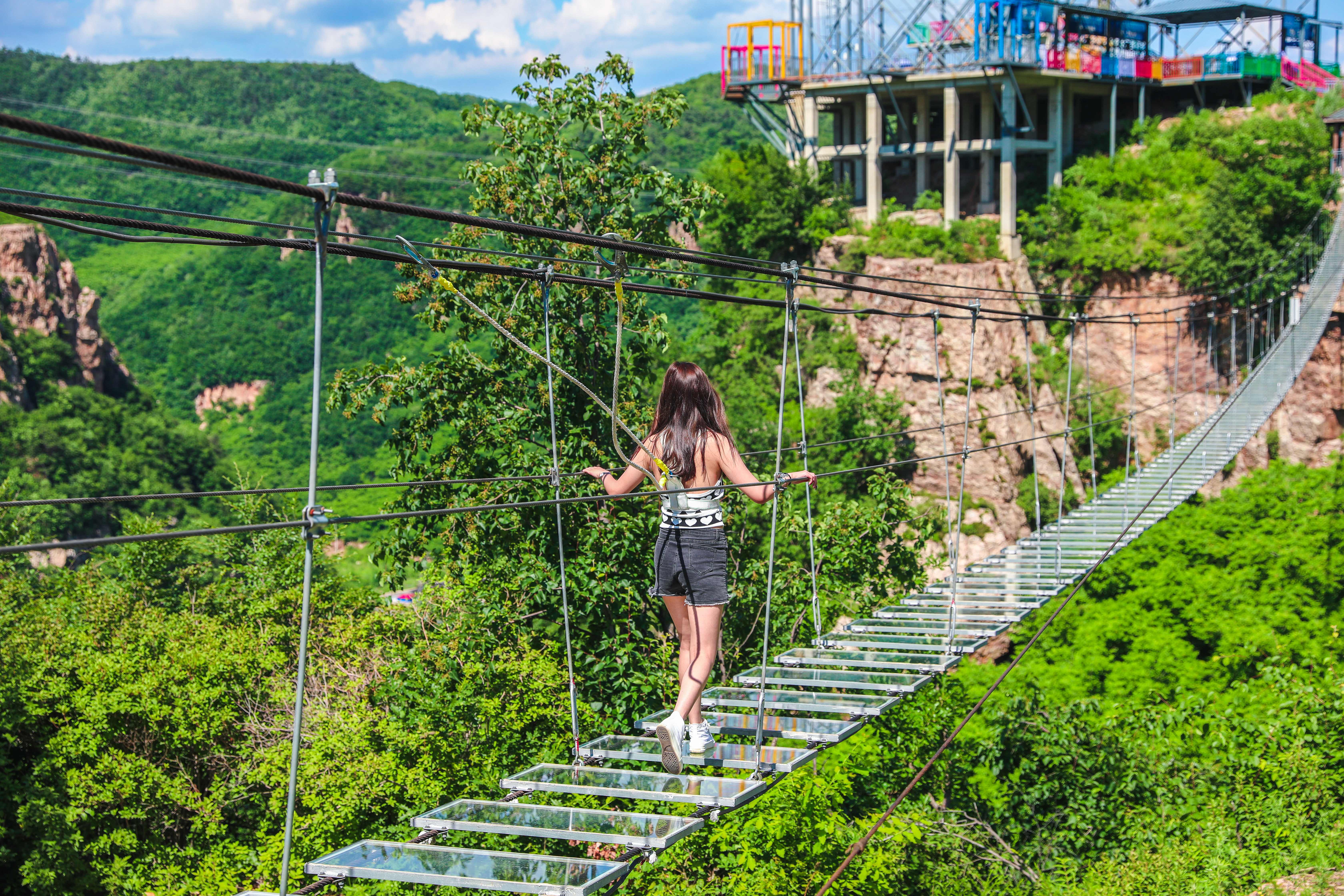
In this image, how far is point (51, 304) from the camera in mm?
37000

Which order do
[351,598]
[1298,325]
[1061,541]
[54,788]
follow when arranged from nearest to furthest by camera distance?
[1061,541], [54,788], [351,598], [1298,325]

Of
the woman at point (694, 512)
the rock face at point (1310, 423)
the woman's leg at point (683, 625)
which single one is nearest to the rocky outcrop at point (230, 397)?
the rock face at point (1310, 423)

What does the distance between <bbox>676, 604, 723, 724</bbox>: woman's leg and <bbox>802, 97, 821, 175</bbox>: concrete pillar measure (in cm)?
1981

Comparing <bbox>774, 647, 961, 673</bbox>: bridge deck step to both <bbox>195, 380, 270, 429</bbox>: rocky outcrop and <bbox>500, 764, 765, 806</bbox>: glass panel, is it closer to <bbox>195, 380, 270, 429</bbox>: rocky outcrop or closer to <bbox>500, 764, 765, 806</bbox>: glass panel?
<bbox>500, 764, 765, 806</bbox>: glass panel

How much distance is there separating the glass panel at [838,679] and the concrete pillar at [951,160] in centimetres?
1730

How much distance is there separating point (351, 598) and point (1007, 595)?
9.57m

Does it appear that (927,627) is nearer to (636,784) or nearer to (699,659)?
(699,659)

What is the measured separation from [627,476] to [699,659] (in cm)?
65

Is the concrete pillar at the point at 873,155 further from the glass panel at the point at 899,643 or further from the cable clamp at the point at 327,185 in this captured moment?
the cable clamp at the point at 327,185

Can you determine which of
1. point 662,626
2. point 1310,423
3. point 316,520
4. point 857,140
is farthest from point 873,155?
point 316,520

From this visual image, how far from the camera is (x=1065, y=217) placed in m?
21.0

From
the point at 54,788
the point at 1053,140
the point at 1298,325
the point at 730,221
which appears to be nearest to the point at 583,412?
the point at 54,788

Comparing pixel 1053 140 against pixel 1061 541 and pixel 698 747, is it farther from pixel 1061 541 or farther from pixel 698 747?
pixel 698 747

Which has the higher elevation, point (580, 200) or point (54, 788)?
point (580, 200)
